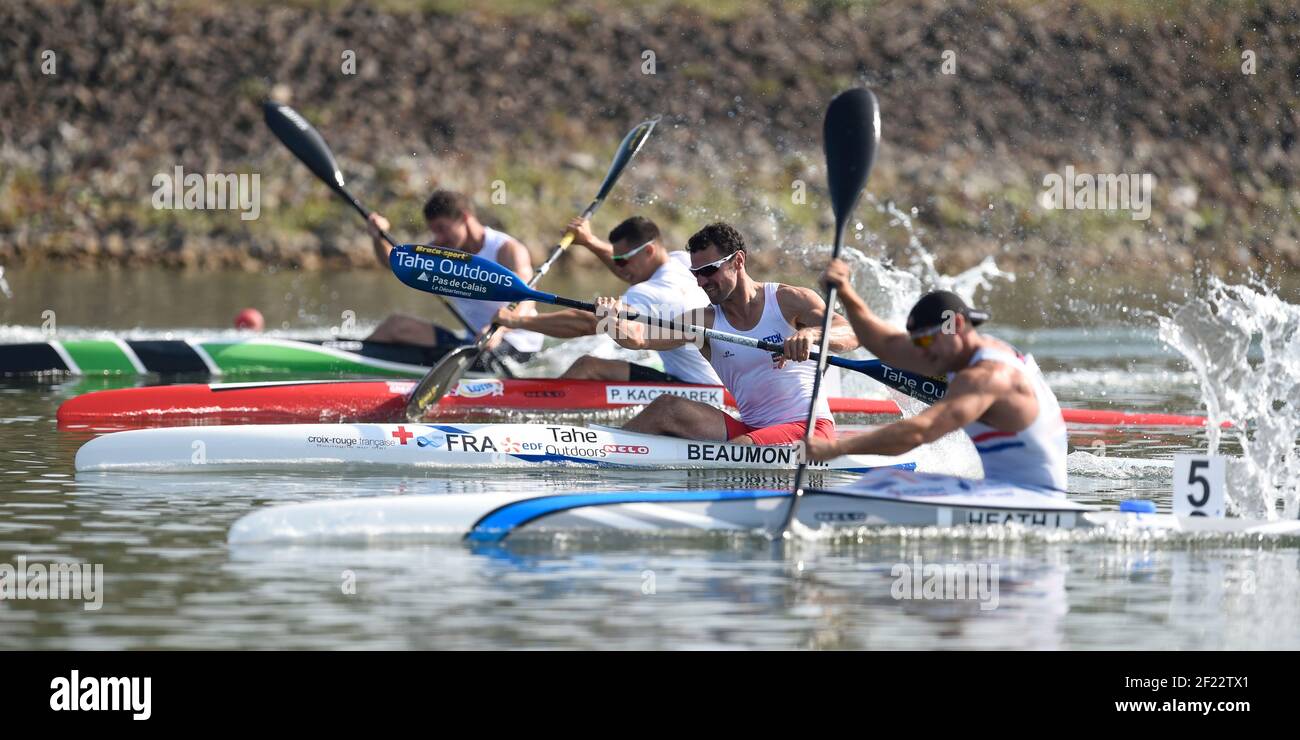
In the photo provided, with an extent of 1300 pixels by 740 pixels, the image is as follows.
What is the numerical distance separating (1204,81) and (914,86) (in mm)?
7704

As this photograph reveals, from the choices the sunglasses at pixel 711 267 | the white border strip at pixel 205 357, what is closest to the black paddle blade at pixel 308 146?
the white border strip at pixel 205 357

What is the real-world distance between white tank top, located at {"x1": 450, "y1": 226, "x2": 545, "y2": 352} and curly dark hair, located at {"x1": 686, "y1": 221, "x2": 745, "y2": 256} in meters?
4.91

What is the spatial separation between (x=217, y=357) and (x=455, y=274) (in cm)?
532

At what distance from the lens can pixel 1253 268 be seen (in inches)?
1572

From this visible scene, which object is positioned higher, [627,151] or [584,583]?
[627,151]

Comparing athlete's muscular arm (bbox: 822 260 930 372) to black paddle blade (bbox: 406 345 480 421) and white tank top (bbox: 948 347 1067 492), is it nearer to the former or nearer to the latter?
white tank top (bbox: 948 347 1067 492)

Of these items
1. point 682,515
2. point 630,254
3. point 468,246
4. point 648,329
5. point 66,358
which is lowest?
point 682,515

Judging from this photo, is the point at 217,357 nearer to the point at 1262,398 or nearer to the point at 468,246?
the point at 468,246

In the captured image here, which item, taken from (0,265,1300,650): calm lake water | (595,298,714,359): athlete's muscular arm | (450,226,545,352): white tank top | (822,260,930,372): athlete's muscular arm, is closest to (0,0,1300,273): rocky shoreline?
(450,226,545,352): white tank top

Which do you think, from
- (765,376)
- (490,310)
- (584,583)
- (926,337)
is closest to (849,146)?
(765,376)

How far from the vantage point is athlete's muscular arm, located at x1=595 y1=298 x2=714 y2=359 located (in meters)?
12.4

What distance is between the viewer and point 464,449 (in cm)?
1253
